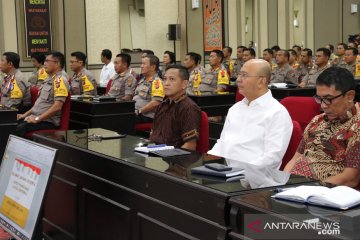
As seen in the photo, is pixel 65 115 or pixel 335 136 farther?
pixel 65 115

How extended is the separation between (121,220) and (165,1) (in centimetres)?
969

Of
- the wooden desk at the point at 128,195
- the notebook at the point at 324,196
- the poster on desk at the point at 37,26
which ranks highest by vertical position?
the poster on desk at the point at 37,26

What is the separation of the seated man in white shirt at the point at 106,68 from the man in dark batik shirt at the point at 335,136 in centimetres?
739

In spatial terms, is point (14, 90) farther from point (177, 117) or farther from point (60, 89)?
point (177, 117)

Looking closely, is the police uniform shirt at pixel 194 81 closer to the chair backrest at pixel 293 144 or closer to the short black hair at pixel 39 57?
the short black hair at pixel 39 57

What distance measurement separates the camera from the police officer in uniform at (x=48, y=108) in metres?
5.80

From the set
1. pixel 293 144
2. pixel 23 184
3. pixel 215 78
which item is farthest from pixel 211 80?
pixel 23 184

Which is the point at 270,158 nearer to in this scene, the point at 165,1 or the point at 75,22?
the point at 75,22

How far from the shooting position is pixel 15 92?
6418mm

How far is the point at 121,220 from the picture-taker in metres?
2.59

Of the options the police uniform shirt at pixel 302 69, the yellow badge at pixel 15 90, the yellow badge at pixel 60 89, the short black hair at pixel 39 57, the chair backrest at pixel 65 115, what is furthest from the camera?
the police uniform shirt at pixel 302 69

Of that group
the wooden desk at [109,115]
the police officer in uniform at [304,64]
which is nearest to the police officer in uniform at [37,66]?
the wooden desk at [109,115]

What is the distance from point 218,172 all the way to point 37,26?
8.23 metres

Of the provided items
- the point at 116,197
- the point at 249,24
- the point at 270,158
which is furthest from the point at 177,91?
the point at 249,24
